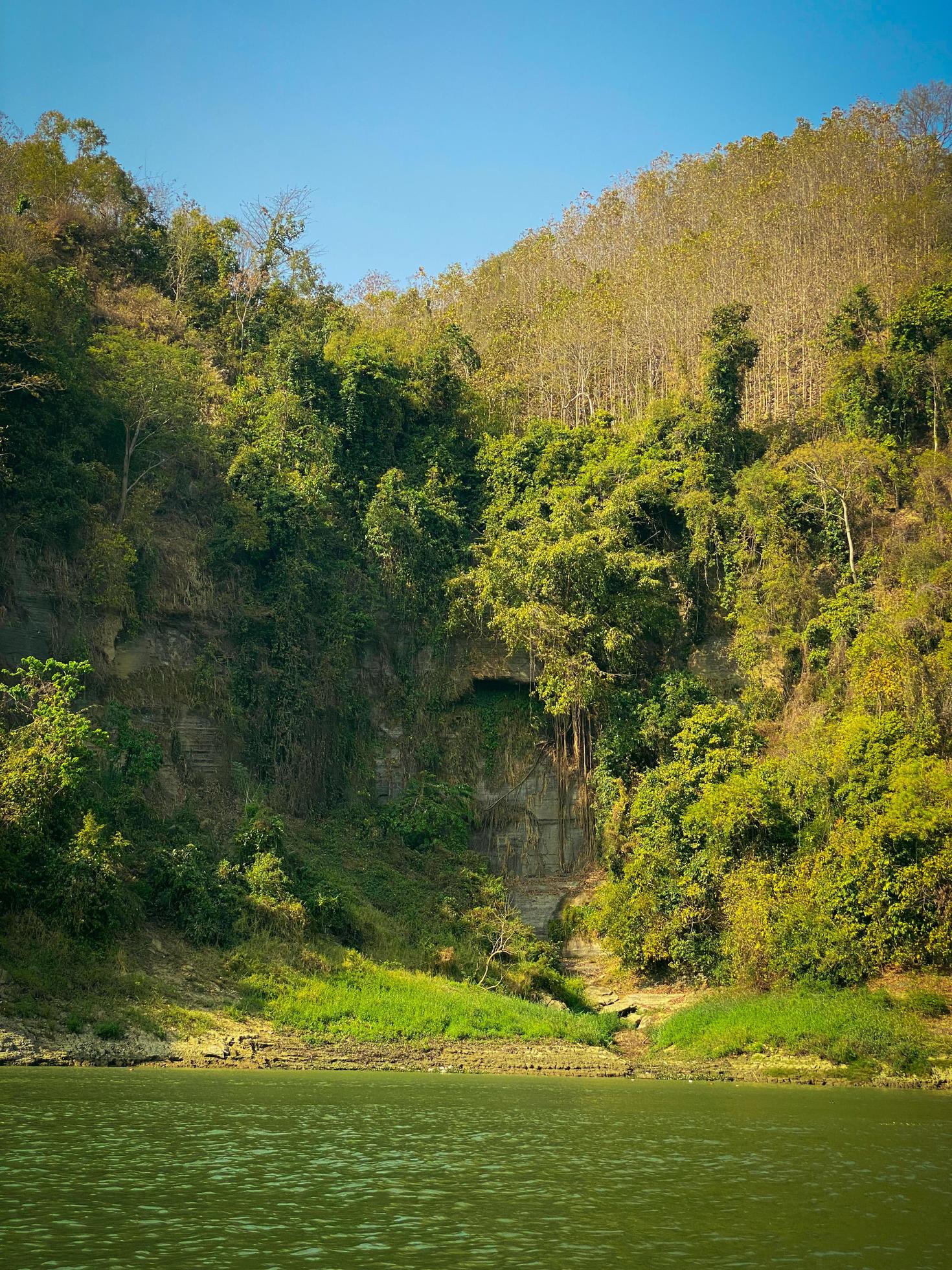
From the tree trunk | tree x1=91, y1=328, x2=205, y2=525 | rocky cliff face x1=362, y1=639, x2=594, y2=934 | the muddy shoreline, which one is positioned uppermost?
tree x1=91, y1=328, x2=205, y2=525

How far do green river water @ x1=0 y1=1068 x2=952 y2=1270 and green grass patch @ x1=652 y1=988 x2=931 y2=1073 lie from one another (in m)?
3.56

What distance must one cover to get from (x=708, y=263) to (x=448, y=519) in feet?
42.3

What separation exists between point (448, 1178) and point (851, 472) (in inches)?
943

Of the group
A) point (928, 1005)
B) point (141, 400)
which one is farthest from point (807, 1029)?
point (141, 400)

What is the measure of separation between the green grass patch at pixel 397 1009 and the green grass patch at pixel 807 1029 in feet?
6.39

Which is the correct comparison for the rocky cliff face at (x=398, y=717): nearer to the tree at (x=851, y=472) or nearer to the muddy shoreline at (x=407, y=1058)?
the muddy shoreline at (x=407, y=1058)

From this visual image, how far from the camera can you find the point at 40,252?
3456 centimetres

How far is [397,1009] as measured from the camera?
2422cm

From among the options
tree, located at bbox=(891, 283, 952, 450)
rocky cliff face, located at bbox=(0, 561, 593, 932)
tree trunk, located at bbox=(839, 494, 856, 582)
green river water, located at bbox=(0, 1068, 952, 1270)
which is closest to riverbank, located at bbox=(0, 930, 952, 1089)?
green river water, located at bbox=(0, 1068, 952, 1270)

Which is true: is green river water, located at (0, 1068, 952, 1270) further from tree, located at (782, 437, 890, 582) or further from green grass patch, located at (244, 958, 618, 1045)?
tree, located at (782, 437, 890, 582)

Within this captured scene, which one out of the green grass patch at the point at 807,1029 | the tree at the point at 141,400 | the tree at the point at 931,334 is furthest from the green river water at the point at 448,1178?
the tree at the point at 931,334

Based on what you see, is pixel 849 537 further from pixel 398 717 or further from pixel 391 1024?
pixel 391 1024

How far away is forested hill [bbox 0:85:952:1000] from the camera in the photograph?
25312 mm

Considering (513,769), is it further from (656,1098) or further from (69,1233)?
(69,1233)
